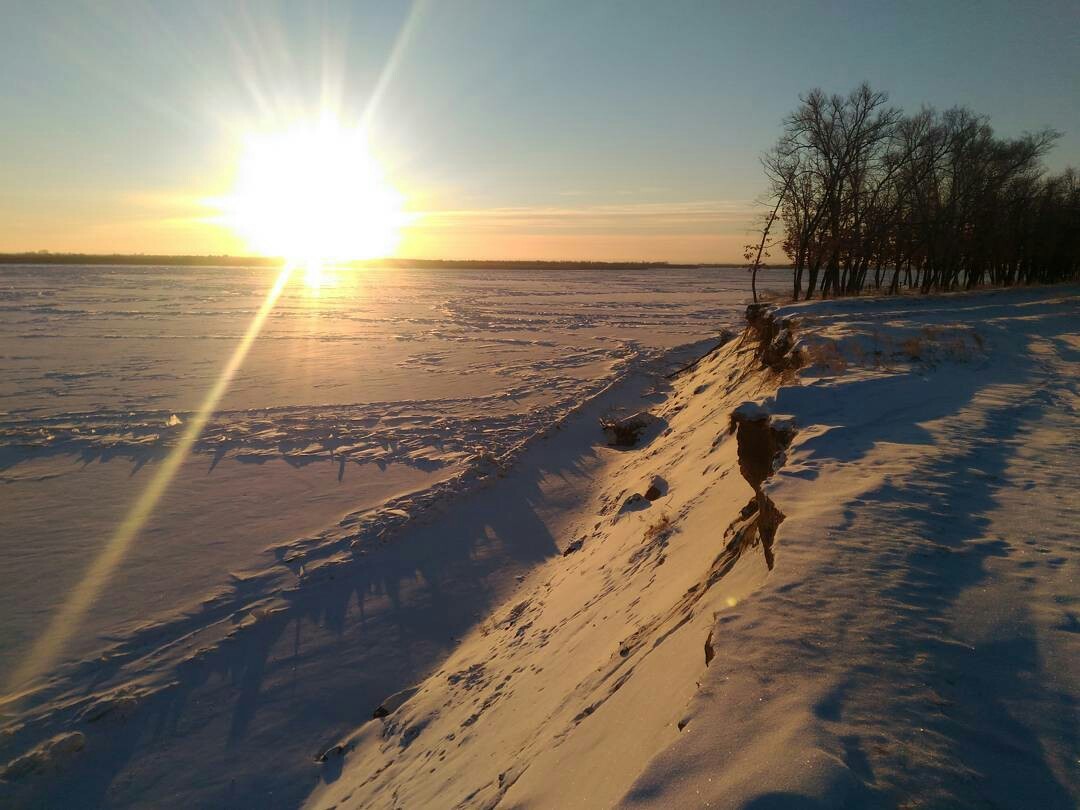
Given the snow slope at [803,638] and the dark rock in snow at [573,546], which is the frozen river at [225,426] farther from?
the snow slope at [803,638]

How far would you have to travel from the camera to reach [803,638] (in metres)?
3.50

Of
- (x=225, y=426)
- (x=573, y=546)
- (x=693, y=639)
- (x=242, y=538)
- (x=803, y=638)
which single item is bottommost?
(x=573, y=546)

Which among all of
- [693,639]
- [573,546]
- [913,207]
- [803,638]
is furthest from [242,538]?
[913,207]

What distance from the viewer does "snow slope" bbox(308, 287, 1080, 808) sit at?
276 cm

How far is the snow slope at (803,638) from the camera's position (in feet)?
9.06

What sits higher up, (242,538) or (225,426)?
(225,426)

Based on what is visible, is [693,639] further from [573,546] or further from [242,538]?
[242,538]

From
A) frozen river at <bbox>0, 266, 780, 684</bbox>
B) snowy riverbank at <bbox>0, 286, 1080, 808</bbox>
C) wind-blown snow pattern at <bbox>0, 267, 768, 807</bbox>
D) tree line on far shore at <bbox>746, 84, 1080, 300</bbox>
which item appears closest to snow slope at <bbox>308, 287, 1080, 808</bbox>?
snowy riverbank at <bbox>0, 286, 1080, 808</bbox>

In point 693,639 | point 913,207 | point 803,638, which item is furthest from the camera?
point 913,207

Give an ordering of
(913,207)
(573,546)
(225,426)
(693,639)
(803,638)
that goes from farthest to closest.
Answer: (913,207)
(225,426)
(573,546)
(693,639)
(803,638)

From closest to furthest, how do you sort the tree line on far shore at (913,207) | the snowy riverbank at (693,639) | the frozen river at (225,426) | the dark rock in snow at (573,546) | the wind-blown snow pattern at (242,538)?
the snowy riverbank at (693,639) < the wind-blown snow pattern at (242,538) < the frozen river at (225,426) < the dark rock in snow at (573,546) < the tree line on far shore at (913,207)

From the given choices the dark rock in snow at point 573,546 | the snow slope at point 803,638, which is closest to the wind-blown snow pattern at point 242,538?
the dark rock in snow at point 573,546

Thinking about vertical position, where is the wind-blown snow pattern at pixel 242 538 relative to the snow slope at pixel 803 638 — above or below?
below

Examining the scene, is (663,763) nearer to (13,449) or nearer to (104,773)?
(104,773)
